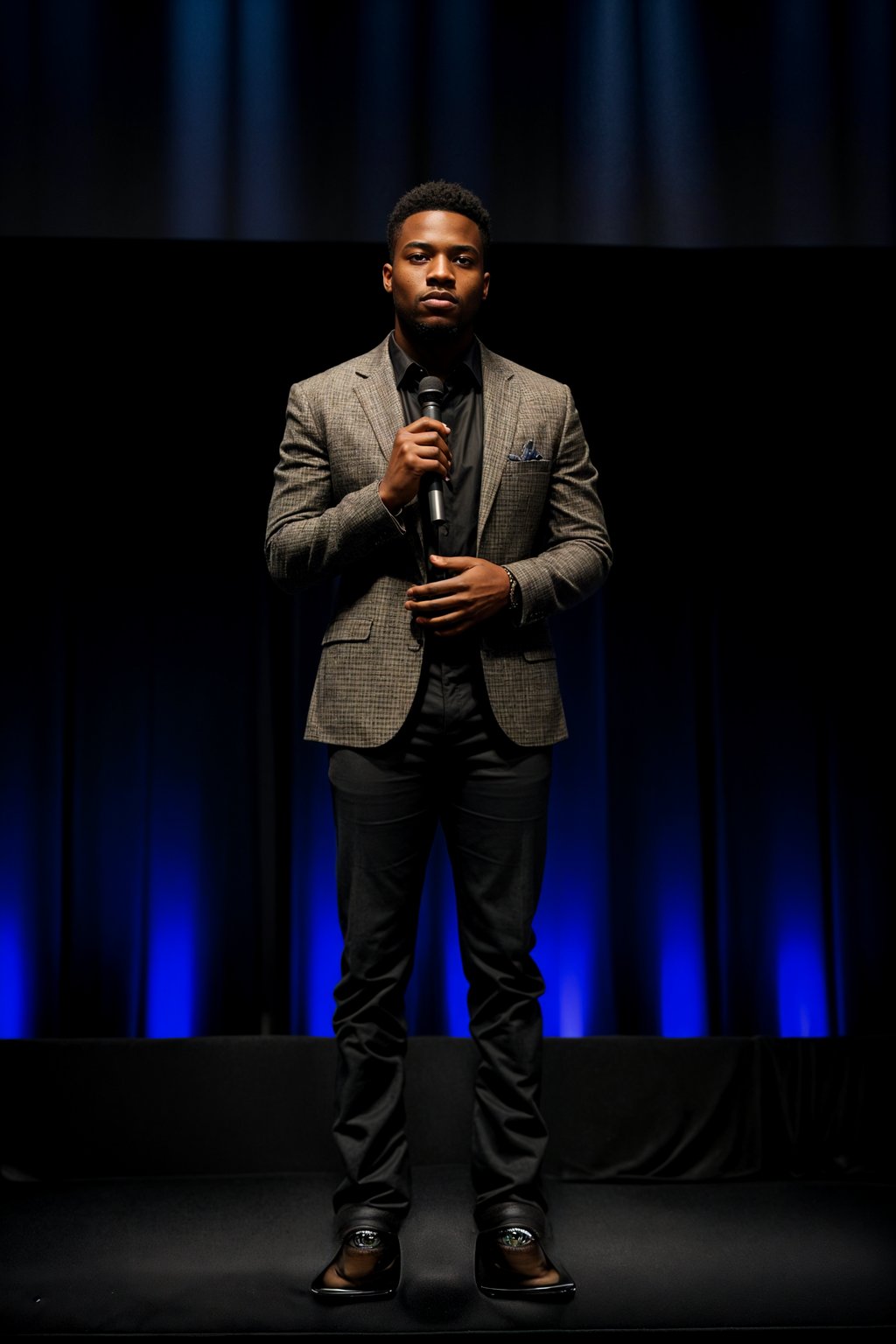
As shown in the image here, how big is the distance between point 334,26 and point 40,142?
0.72 metres

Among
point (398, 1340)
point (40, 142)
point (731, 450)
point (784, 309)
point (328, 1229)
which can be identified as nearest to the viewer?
point (398, 1340)

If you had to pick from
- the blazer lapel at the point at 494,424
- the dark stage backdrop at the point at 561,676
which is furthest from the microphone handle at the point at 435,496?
the dark stage backdrop at the point at 561,676

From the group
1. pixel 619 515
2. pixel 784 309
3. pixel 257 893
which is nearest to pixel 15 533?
pixel 257 893

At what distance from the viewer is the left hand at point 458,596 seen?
5.39 ft

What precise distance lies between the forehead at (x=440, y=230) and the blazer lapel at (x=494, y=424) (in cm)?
19

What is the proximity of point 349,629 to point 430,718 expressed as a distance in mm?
190

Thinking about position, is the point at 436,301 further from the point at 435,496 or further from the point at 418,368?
the point at 435,496

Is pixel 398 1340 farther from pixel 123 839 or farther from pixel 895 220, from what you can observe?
pixel 895 220

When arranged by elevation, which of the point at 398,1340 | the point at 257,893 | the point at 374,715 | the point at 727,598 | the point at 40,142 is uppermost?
the point at 40,142

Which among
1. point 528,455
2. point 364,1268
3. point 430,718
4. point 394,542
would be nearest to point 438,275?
point 528,455

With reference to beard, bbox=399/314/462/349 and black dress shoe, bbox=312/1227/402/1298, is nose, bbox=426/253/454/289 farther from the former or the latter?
black dress shoe, bbox=312/1227/402/1298

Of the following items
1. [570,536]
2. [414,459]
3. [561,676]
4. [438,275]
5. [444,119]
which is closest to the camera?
[414,459]

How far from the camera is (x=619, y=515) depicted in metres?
2.96

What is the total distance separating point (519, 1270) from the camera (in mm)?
1686
